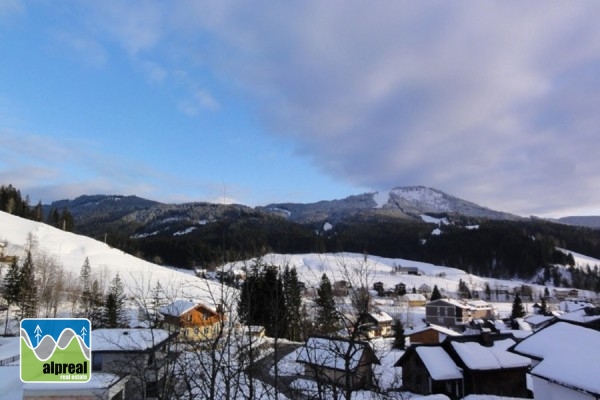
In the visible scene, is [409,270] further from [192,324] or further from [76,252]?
[192,324]

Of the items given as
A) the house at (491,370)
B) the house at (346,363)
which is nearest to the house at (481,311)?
the house at (491,370)

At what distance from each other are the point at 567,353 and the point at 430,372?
11268 millimetres

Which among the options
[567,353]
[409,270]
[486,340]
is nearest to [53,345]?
[567,353]

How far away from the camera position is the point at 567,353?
39.0 feet

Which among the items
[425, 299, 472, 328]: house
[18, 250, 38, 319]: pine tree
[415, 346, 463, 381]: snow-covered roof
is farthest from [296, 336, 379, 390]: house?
[425, 299, 472, 328]: house

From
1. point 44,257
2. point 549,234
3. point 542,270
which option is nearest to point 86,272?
point 44,257

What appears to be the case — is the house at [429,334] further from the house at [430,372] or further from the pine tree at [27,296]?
the pine tree at [27,296]

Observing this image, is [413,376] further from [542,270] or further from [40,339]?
[542,270]

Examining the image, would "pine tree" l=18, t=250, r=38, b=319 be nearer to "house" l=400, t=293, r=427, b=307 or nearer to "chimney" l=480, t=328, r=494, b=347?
"chimney" l=480, t=328, r=494, b=347

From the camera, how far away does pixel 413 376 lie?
78.3 ft

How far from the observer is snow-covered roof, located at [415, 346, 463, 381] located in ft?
71.3

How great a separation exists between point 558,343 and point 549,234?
180711 mm

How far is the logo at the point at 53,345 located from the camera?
787 cm

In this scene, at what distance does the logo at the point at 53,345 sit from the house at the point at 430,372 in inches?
759
